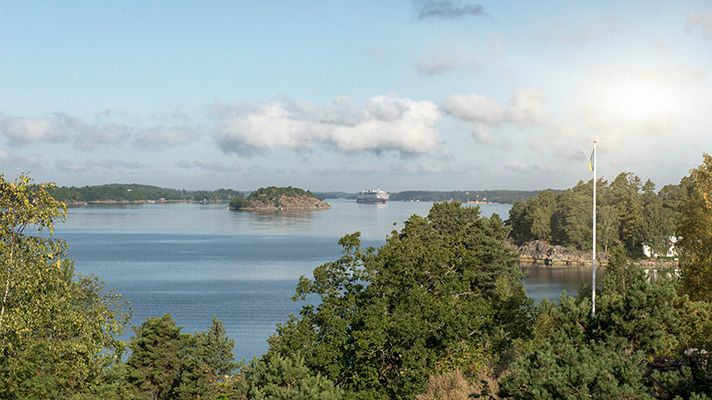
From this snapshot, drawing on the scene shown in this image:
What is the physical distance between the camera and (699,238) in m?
33.5

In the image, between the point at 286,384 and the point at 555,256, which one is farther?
the point at 555,256

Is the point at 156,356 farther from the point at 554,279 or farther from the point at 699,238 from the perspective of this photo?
the point at 554,279

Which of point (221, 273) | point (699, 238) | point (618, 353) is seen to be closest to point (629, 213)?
point (221, 273)

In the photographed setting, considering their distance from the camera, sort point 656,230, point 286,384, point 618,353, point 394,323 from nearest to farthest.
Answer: point 618,353 < point 286,384 < point 394,323 < point 656,230

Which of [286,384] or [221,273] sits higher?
[286,384]

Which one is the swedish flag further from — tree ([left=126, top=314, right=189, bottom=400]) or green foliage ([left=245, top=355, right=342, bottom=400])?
tree ([left=126, top=314, right=189, bottom=400])

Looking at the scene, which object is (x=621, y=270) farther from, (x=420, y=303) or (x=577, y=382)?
(x=577, y=382)

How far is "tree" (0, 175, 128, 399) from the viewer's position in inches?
744

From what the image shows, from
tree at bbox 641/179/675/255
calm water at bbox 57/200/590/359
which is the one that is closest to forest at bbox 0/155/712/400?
calm water at bbox 57/200/590/359

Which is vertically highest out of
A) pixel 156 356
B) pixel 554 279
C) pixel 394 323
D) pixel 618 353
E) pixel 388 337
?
pixel 618 353

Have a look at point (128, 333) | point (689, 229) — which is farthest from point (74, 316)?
point (128, 333)

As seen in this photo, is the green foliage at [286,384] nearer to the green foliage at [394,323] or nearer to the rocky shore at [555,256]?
the green foliage at [394,323]

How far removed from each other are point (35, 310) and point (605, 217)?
123399mm

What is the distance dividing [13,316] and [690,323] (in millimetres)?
19960
